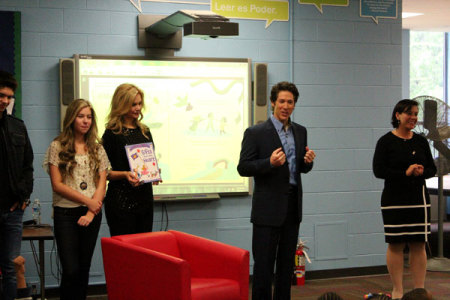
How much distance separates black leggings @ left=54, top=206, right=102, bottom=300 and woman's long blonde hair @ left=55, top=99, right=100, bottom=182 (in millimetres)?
245

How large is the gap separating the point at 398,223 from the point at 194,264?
5.04ft

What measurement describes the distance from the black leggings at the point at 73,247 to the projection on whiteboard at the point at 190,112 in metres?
1.35

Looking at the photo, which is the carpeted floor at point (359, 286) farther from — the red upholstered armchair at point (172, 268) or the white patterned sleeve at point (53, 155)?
the white patterned sleeve at point (53, 155)

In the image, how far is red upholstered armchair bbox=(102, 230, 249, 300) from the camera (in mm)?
3266

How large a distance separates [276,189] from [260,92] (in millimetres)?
1773

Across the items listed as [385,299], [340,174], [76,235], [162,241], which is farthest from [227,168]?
[385,299]

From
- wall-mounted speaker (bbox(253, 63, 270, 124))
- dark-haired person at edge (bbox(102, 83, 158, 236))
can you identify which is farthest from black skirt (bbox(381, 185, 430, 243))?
dark-haired person at edge (bbox(102, 83, 158, 236))

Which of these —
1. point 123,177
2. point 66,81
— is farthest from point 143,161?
point 66,81

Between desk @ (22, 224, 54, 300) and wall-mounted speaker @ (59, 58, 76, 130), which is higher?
wall-mounted speaker @ (59, 58, 76, 130)

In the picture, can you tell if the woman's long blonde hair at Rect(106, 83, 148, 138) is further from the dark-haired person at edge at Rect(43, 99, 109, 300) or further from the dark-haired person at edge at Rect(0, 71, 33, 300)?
the dark-haired person at edge at Rect(0, 71, 33, 300)

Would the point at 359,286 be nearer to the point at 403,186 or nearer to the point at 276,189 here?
the point at 403,186

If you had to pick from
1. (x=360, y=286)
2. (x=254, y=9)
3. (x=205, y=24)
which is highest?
(x=254, y=9)

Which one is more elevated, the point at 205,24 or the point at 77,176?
the point at 205,24

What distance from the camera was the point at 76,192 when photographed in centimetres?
365
